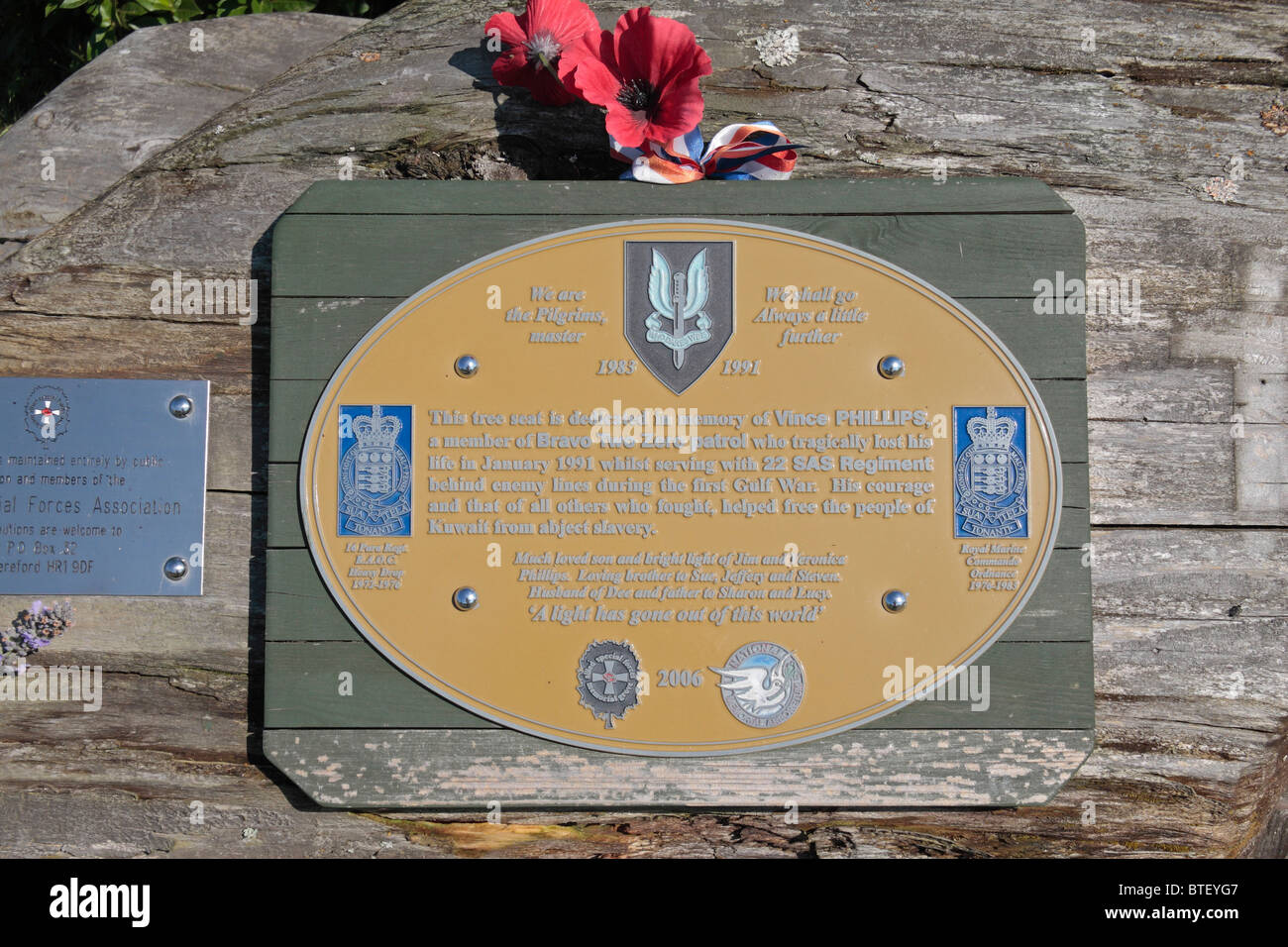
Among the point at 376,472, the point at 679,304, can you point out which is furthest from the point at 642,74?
the point at 376,472

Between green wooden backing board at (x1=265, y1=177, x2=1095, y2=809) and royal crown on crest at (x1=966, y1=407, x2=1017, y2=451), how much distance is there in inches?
6.3

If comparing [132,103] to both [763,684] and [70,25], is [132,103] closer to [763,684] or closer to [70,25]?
[70,25]

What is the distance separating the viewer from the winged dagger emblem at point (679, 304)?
239 centimetres

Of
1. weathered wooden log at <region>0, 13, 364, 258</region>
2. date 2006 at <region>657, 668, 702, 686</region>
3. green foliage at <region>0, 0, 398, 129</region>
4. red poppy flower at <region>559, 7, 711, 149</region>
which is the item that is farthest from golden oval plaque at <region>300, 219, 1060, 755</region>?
green foliage at <region>0, 0, 398, 129</region>

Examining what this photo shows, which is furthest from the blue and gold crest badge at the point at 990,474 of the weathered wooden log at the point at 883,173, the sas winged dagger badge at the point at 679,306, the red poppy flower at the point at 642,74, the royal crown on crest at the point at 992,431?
the red poppy flower at the point at 642,74

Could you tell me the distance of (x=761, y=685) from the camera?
2.34m

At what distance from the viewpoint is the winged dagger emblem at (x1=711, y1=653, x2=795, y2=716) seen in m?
2.34

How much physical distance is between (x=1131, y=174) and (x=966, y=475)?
3.89ft

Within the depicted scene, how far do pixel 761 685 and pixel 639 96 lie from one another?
1.76 metres

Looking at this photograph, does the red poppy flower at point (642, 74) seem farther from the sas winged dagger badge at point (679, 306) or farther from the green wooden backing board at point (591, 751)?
the sas winged dagger badge at point (679, 306)

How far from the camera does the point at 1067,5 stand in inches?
107

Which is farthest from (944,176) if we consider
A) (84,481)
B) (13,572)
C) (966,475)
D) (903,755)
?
Answer: (13,572)

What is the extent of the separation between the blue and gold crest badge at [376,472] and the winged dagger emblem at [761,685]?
1014 mm

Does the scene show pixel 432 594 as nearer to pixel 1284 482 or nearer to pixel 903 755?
pixel 903 755
